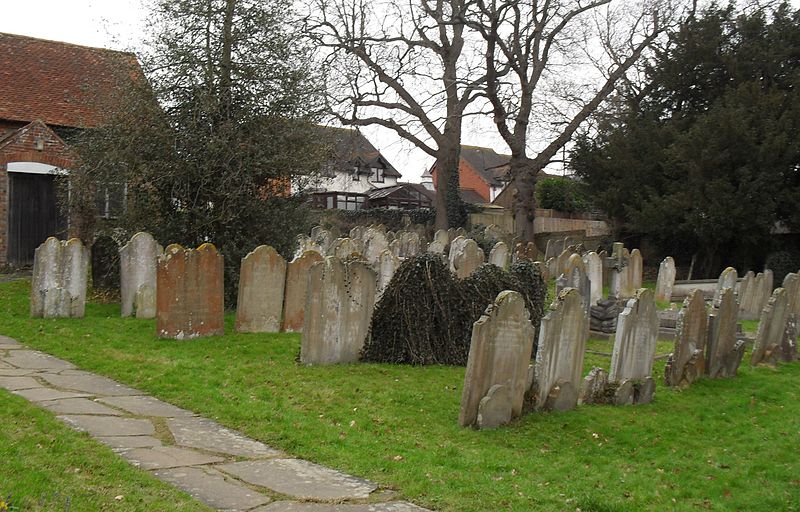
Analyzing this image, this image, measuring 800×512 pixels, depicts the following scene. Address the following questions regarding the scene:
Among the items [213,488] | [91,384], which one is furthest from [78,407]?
[213,488]

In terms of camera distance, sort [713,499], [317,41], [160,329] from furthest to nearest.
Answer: [317,41] → [160,329] → [713,499]

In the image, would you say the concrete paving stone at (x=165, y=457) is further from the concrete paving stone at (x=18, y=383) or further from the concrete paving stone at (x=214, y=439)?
the concrete paving stone at (x=18, y=383)

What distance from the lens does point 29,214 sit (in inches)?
808

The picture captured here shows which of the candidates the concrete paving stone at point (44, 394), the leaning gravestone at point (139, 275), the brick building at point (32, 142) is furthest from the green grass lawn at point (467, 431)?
the brick building at point (32, 142)

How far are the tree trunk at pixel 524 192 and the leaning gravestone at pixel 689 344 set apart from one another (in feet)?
65.2

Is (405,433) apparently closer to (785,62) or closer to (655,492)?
(655,492)

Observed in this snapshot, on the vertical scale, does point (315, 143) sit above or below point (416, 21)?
below

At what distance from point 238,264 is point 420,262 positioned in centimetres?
505

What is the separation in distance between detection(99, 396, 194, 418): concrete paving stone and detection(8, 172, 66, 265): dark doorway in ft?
43.6

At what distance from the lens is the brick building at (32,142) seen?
65.3ft

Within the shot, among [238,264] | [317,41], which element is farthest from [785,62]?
[238,264]

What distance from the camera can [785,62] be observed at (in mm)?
25672

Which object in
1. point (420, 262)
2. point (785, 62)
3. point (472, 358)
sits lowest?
point (472, 358)

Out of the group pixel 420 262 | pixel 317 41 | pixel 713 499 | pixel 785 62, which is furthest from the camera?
pixel 317 41
